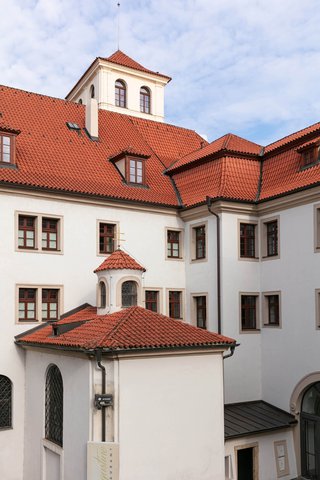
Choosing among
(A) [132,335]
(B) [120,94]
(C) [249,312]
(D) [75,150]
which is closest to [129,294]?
(A) [132,335]

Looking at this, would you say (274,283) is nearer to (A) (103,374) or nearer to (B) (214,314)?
(B) (214,314)

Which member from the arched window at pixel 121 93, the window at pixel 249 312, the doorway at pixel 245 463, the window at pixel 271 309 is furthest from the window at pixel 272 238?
the arched window at pixel 121 93

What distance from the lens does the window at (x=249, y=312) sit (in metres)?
20.0

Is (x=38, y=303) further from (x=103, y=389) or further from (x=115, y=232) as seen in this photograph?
(x=103, y=389)

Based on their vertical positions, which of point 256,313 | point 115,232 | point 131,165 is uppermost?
point 131,165

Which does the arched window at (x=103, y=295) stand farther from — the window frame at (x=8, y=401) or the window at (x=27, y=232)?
the window frame at (x=8, y=401)

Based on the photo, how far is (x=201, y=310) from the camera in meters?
21.0

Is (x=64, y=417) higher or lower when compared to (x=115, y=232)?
lower

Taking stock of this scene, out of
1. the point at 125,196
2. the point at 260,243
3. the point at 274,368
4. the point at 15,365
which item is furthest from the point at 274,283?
the point at 15,365

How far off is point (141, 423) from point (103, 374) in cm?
159

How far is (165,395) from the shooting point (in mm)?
14188

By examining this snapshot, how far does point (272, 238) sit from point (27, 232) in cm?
876

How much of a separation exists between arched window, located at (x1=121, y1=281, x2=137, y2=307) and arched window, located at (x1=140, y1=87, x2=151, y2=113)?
16.3m

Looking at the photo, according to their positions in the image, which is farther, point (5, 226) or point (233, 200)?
point (233, 200)
